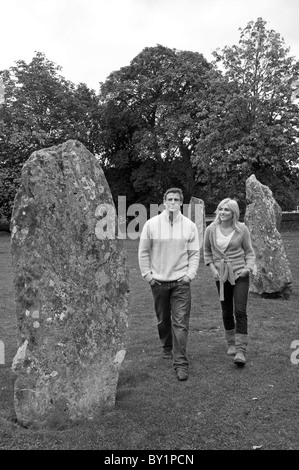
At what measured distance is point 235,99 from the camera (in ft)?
99.2

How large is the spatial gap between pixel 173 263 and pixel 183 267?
0.15m

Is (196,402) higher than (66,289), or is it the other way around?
(66,289)

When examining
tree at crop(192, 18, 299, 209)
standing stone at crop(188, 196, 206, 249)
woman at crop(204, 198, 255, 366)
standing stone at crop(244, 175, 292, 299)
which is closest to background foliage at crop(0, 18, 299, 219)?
tree at crop(192, 18, 299, 209)

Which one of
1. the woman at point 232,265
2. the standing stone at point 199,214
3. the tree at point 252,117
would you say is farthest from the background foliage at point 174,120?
the woman at point 232,265

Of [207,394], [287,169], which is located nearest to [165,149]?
[287,169]

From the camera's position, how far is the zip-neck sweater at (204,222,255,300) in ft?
21.5

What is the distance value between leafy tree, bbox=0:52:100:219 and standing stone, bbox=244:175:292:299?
2345 centimetres

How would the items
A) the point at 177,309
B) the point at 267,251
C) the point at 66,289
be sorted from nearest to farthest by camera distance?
the point at 66,289 < the point at 177,309 < the point at 267,251

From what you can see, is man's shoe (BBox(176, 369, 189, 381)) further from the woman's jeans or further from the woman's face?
the woman's face

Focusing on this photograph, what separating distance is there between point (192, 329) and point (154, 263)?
2.57 metres

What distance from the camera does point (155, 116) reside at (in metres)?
38.5

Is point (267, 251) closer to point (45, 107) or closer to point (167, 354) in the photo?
point (167, 354)

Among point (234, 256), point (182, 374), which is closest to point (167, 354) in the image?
point (182, 374)

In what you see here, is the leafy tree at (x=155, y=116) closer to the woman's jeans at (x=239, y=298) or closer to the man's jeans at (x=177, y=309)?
the woman's jeans at (x=239, y=298)
